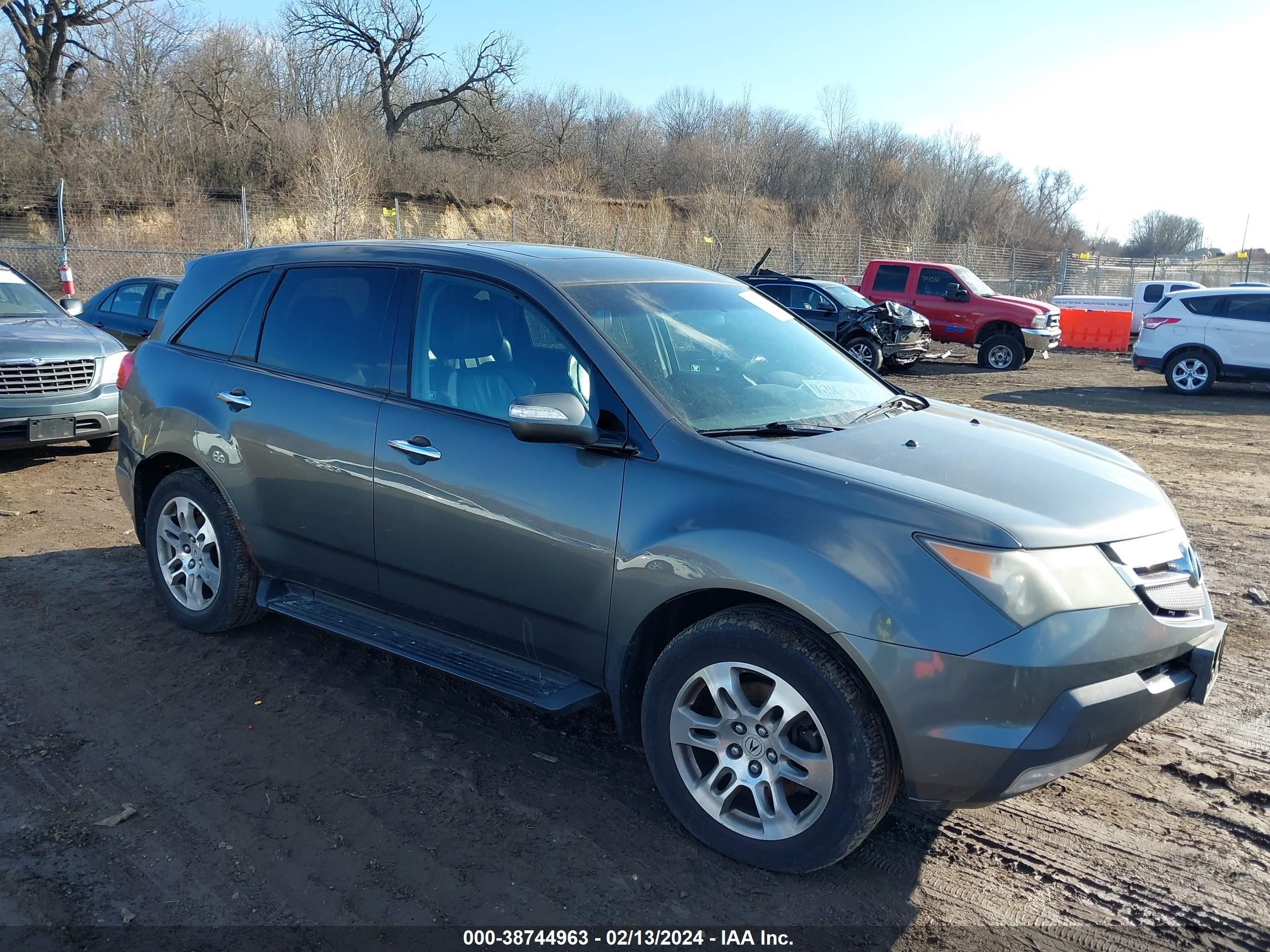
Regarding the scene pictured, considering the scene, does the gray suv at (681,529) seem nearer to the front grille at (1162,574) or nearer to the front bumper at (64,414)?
the front grille at (1162,574)

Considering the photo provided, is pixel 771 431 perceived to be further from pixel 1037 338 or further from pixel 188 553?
pixel 1037 338

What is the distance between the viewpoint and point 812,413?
3.57 meters

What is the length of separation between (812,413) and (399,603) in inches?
71.8

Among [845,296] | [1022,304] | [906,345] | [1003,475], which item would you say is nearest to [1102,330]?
[1022,304]

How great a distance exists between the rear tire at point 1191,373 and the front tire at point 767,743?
1529 centimetres

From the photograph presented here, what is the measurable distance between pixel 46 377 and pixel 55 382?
73 millimetres

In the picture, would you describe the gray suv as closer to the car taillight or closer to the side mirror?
the side mirror

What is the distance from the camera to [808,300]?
1742 cm

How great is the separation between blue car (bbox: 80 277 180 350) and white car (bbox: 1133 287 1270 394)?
49.1ft

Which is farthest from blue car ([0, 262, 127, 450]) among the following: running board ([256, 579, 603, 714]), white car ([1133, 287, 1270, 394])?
white car ([1133, 287, 1270, 394])

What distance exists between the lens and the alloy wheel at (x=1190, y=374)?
15.2 metres

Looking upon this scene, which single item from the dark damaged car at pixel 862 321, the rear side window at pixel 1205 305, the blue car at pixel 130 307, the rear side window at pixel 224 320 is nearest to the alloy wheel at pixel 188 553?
the rear side window at pixel 224 320

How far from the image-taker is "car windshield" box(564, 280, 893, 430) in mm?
3371

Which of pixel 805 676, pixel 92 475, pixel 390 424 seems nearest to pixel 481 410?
pixel 390 424
